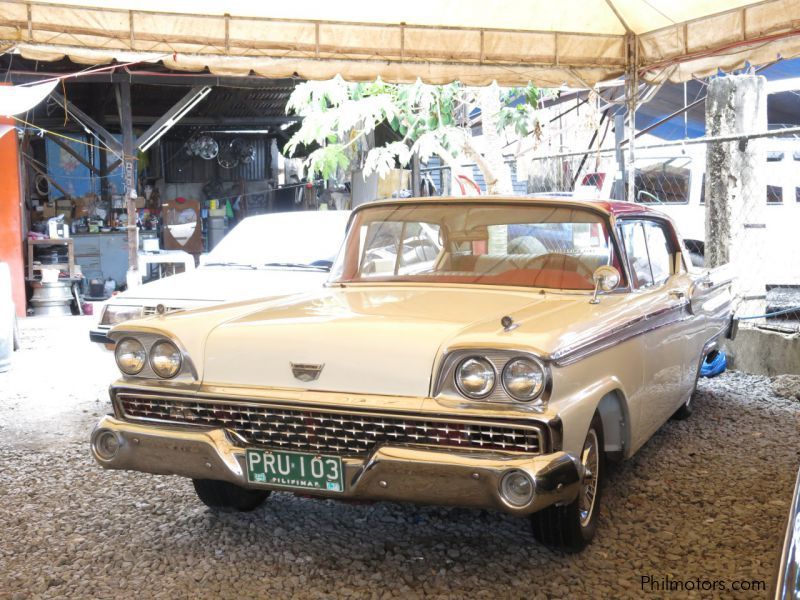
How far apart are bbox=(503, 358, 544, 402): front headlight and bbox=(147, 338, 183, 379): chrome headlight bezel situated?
135 cm

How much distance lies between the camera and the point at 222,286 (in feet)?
22.3

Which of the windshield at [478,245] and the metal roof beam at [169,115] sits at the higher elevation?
the metal roof beam at [169,115]

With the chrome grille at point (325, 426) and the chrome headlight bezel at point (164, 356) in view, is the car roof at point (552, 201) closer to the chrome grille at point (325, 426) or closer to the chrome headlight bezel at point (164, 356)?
the chrome headlight bezel at point (164, 356)

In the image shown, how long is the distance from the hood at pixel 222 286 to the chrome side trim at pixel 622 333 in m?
2.79

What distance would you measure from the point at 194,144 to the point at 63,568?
1691cm

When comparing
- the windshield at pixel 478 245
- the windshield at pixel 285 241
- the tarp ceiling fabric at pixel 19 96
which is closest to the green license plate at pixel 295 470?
the windshield at pixel 478 245

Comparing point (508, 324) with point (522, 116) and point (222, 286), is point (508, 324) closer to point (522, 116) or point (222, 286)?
point (222, 286)

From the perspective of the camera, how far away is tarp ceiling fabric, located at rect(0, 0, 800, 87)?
6207 mm

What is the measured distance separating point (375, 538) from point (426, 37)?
4.49m

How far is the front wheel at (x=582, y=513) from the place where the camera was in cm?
340

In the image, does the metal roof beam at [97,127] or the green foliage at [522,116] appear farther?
the metal roof beam at [97,127]

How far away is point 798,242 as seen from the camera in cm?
1138

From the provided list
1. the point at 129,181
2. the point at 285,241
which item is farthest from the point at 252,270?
the point at 129,181

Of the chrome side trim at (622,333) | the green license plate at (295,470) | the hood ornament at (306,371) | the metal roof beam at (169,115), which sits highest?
the metal roof beam at (169,115)
